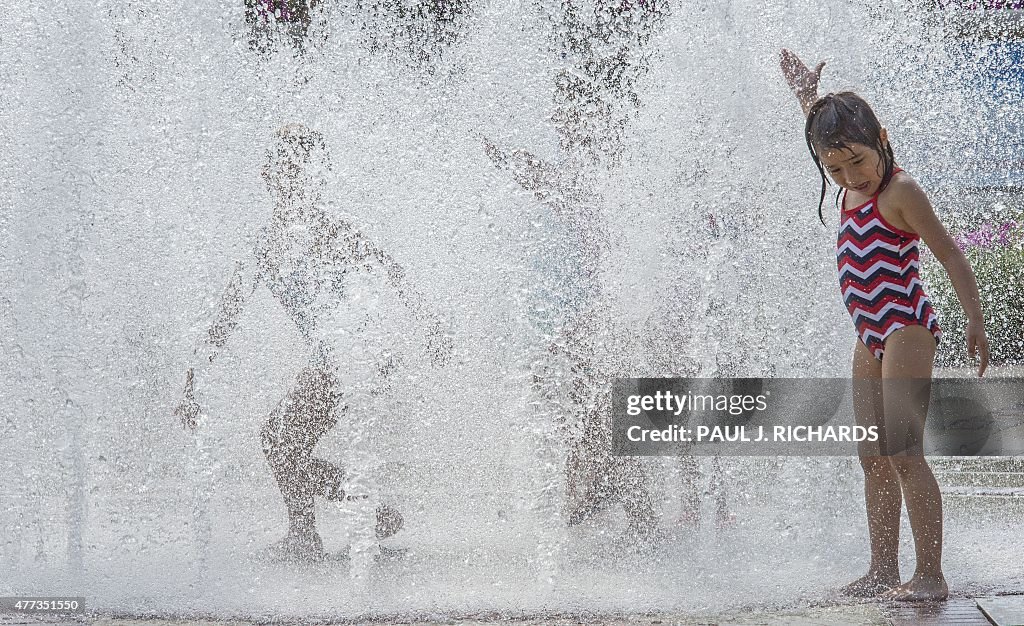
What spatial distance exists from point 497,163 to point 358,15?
100 cm

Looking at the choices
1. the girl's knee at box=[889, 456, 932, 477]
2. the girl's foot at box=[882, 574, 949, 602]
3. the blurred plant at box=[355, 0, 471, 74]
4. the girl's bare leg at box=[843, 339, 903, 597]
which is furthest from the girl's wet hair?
the blurred plant at box=[355, 0, 471, 74]

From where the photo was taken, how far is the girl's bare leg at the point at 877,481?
9.46ft

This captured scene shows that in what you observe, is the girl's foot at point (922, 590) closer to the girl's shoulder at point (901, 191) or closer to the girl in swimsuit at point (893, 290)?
the girl in swimsuit at point (893, 290)

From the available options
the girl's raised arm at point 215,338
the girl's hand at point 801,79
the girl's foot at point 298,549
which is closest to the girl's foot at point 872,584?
the girl's hand at point 801,79

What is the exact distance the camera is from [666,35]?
423 cm

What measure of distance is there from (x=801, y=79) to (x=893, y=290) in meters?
0.83

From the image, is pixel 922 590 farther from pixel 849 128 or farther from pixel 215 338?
pixel 215 338

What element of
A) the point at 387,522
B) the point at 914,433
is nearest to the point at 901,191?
the point at 914,433

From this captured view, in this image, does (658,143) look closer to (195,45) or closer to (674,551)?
(674,551)

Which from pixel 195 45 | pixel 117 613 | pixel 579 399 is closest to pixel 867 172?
pixel 579 399

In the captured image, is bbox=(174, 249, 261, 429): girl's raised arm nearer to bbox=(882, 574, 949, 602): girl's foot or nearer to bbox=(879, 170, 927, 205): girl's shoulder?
bbox=(879, 170, 927, 205): girl's shoulder

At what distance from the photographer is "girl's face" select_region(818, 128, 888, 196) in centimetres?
276

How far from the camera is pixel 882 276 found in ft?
9.12

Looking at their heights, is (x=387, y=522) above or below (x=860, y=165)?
below
